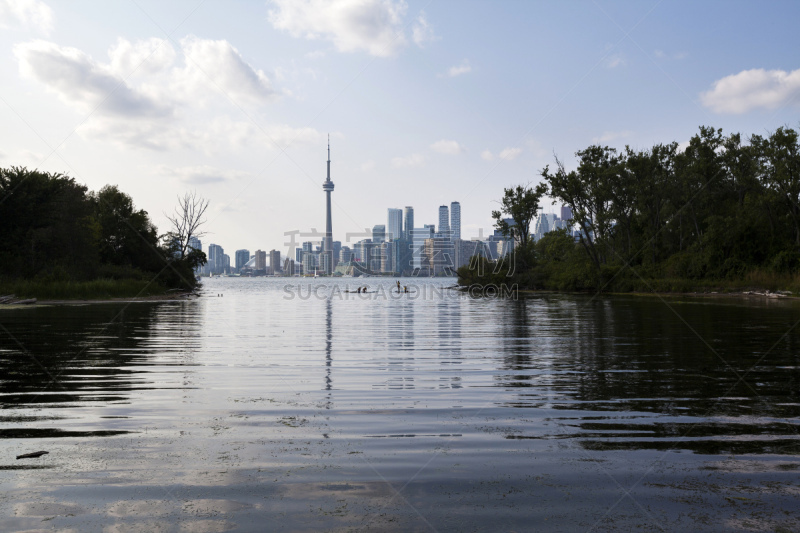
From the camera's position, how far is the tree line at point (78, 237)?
4750 cm

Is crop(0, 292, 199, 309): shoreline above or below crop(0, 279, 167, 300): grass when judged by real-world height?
below

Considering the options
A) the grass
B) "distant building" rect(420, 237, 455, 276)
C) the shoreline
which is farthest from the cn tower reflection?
"distant building" rect(420, 237, 455, 276)

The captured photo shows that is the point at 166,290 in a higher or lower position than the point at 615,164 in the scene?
lower

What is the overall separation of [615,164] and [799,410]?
78.5 meters

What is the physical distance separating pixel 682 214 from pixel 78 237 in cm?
7392

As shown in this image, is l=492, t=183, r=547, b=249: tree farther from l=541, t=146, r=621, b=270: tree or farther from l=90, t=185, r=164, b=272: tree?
l=90, t=185, r=164, b=272: tree

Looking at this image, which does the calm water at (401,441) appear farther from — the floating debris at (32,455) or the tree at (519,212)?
the tree at (519,212)

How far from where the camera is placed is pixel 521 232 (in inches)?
3925

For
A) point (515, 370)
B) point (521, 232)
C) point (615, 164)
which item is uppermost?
point (615, 164)

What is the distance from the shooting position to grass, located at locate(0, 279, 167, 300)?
45031 mm

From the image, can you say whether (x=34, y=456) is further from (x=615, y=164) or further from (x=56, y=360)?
(x=615, y=164)

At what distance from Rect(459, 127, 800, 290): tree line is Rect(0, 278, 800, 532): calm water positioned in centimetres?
6188

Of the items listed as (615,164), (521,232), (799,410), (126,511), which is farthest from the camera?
(521,232)

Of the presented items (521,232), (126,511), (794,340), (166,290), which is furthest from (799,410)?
(521,232)
